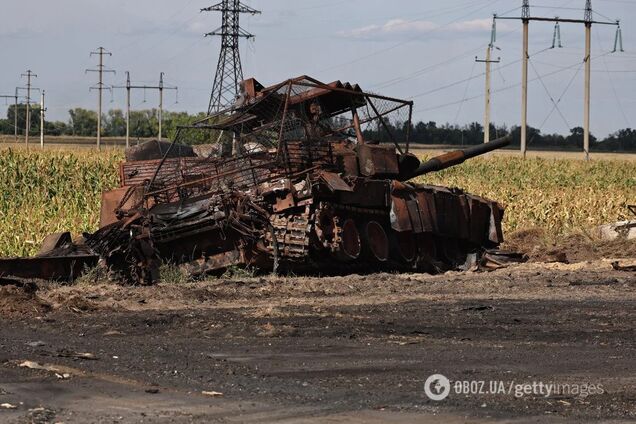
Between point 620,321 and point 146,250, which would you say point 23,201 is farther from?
point 620,321

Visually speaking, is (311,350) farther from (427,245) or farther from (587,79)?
(587,79)

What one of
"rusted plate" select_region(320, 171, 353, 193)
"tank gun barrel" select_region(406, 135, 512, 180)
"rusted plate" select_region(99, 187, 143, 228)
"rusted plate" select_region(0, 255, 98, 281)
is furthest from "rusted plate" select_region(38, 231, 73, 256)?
"tank gun barrel" select_region(406, 135, 512, 180)

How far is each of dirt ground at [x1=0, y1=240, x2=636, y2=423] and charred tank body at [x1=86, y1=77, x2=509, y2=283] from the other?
899mm

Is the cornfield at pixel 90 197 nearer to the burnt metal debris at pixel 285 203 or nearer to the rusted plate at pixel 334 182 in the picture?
the burnt metal debris at pixel 285 203

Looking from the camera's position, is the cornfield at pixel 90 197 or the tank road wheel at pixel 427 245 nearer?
the tank road wheel at pixel 427 245

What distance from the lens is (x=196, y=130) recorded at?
17594 mm

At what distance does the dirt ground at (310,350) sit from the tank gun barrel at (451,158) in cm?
527

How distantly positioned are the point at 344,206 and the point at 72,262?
3.64 metres

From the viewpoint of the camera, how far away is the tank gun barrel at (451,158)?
19.7 meters

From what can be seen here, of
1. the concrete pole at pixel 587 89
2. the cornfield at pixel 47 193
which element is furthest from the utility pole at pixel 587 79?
the cornfield at pixel 47 193

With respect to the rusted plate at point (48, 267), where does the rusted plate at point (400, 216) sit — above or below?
above

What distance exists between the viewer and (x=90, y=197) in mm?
26156

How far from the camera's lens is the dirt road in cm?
662

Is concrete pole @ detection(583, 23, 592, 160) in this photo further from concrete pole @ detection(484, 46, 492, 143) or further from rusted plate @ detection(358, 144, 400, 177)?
rusted plate @ detection(358, 144, 400, 177)
